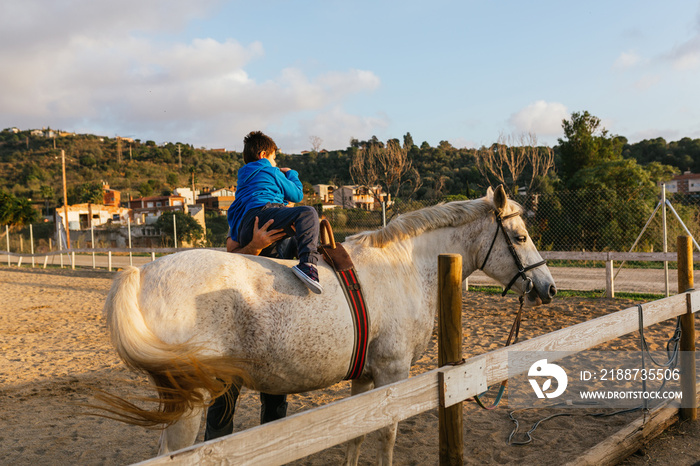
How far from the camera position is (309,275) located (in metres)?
2.40

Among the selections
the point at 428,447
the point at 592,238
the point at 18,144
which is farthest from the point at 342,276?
the point at 18,144

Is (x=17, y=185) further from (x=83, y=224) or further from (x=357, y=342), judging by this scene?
(x=357, y=342)

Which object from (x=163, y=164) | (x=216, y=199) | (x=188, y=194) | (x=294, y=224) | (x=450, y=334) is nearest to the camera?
(x=450, y=334)

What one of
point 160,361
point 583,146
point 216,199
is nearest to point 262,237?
point 160,361

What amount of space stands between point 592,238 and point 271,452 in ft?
41.6

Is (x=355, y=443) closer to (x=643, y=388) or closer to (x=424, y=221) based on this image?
(x=424, y=221)

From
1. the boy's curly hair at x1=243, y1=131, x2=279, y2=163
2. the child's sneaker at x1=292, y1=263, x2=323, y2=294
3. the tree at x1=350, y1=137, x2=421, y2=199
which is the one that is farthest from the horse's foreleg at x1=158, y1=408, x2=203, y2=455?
the tree at x1=350, y1=137, x2=421, y2=199

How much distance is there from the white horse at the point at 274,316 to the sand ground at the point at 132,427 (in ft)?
0.89

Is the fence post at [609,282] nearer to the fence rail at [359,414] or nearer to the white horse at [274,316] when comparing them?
the white horse at [274,316]

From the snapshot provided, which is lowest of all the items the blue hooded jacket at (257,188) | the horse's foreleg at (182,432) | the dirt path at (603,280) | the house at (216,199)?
the dirt path at (603,280)

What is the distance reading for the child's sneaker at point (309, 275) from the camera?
7.79 feet

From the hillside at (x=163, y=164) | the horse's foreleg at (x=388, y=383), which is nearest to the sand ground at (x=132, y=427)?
the horse's foreleg at (x=388, y=383)

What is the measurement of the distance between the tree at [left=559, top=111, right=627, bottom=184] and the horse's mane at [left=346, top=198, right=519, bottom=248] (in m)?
22.2

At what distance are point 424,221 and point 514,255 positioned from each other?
0.68m
